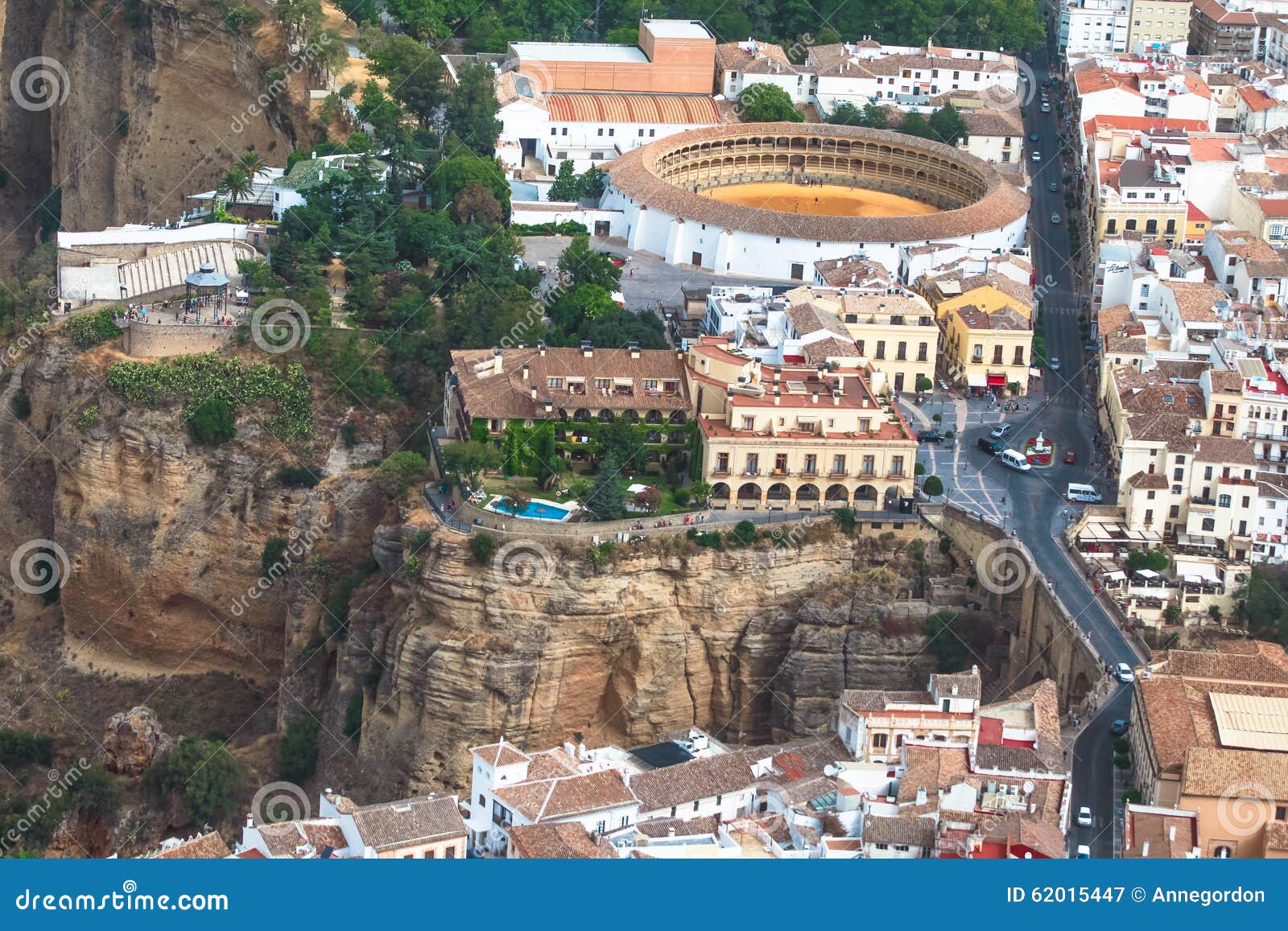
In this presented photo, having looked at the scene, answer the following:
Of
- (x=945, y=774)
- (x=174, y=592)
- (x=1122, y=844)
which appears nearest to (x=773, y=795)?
(x=945, y=774)

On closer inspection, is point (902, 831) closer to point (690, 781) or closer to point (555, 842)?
point (690, 781)

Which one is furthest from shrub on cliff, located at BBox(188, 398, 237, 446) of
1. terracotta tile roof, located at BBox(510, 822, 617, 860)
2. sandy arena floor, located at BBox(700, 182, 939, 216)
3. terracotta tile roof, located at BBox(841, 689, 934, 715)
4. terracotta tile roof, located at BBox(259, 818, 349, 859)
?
sandy arena floor, located at BBox(700, 182, 939, 216)

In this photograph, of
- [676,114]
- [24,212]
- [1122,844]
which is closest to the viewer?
[1122,844]

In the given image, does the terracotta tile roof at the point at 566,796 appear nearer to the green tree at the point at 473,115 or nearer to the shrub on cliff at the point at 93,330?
the shrub on cliff at the point at 93,330

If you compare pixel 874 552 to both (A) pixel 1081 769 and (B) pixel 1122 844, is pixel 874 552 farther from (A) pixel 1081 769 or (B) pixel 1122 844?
(B) pixel 1122 844

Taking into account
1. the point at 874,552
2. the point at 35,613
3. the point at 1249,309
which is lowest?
the point at 35,613

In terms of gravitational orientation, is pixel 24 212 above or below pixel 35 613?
above

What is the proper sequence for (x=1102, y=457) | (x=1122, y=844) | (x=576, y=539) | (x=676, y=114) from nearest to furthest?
(x=1122, y=844) → (x=576, y=539) → (x=1102, y=457) → (x=676, y=114)
